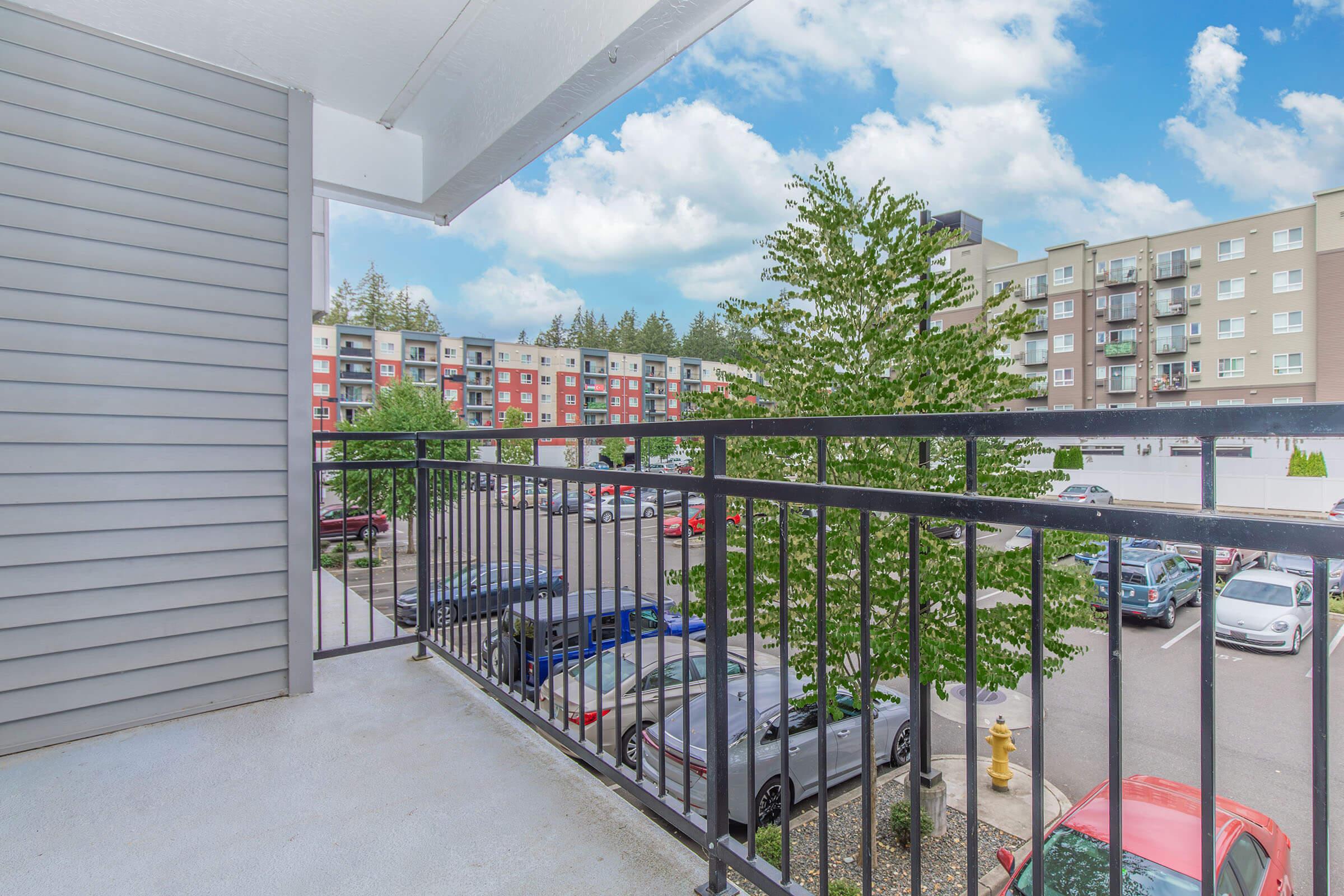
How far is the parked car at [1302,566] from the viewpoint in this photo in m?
0.52

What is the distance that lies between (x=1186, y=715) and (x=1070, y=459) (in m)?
0.75

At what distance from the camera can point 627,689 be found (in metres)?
3.75

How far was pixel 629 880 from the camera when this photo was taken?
115 centimetres

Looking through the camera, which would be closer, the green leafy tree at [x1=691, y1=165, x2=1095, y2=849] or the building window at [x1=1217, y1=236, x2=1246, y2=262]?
the green leafy tree at [x1=691, y1=165, x2=1095, y2=849]

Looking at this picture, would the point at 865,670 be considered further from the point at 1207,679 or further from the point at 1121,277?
the point at 1121,277

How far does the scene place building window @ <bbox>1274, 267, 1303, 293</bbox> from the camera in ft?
22.9

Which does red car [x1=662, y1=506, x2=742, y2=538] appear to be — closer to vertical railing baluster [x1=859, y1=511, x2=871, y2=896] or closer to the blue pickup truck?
the blue pickup truck

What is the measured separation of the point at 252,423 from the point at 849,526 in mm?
3080

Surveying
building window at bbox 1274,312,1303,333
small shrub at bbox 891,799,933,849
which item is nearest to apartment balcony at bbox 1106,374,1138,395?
building window at bbox 1274,312,1303,333

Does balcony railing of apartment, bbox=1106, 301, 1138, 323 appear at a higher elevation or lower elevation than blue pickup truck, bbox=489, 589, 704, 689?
higher

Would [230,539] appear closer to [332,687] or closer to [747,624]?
[332,687]

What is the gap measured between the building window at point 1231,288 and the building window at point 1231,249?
0.24 m

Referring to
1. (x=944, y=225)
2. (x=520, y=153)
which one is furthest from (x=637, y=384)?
(x=520, y=153)

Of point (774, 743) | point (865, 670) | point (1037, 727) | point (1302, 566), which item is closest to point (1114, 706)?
point (1037, 727)
